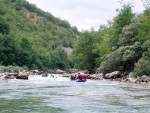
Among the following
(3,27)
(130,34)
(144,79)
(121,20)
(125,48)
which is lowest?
(144,79)

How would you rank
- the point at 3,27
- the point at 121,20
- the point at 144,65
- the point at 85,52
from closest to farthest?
the point at 144,65, the point at 121,20, the point at 85,52, the point at 3,27

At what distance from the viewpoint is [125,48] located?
65.9m

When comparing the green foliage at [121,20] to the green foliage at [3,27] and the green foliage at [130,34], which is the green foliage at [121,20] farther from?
the green foliage at [3,27]

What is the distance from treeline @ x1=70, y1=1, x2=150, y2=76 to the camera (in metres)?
60.6

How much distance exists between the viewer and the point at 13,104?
25.1 meters

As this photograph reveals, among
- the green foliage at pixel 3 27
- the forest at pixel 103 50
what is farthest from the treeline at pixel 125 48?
the green foliage at pixel 3 27

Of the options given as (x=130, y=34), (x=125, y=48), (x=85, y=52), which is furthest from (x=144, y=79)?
(x=85, y=52)

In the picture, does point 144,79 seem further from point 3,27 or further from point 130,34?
point 3,27

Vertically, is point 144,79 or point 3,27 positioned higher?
point 3,27

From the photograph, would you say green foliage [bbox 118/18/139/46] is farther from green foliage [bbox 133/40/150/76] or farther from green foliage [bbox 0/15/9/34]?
green foliage [bbox 0/15/9/34]

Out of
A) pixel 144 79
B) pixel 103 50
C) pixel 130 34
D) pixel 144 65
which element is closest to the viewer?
pixel 144 79

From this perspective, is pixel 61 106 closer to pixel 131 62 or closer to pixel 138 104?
pixel 138 104

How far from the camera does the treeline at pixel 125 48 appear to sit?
6060cm

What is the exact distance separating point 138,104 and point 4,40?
89.1 m
